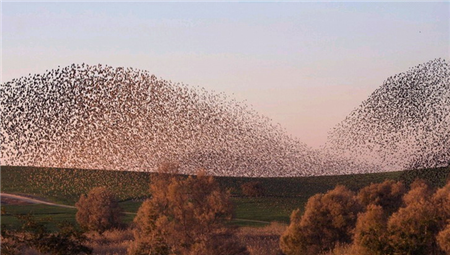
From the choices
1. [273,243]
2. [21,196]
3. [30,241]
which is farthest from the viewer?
[21,196]

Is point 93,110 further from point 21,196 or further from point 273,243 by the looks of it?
point 21,196

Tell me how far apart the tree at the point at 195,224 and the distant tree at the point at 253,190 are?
5207 centimetres

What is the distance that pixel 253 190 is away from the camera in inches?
3263

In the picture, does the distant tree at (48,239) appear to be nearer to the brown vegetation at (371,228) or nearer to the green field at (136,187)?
the brown vegetation at (371,228)

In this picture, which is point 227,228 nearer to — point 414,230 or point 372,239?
point 372,239

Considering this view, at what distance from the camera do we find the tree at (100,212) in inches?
1759

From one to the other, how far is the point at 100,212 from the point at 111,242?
23.3 feet

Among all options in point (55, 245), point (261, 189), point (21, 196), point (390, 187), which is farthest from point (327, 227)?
point (21, 196)

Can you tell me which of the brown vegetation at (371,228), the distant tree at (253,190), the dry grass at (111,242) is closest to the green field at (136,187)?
the distant tree at (253,190)

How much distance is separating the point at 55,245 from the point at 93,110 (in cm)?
2418

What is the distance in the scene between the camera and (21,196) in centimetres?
7825

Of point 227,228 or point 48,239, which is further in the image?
point 227,228

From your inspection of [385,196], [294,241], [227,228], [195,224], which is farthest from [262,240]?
[385,196]

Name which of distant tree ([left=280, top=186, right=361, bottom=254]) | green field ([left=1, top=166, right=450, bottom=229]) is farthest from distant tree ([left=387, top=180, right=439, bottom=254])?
green field ([left=1, top=166, right=450, bottom=229])
